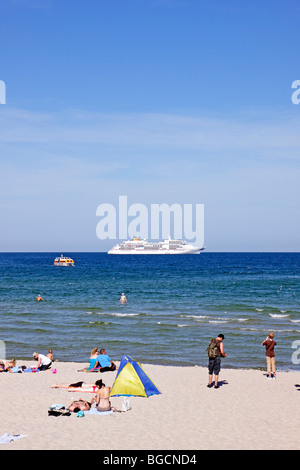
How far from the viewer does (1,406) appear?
15023mm

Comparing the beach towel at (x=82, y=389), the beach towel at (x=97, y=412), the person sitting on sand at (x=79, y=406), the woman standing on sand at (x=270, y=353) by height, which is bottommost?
the beach towel at (x=82, y=389)

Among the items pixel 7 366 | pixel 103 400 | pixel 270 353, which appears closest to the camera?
pixel 103 400

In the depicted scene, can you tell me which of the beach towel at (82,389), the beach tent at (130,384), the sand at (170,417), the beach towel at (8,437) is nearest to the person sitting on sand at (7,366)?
the sand at (170,417)

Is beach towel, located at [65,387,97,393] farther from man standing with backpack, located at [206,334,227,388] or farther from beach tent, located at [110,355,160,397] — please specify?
man standing with backpack, located at [206,334,227,388]

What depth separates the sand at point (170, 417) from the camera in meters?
11.9

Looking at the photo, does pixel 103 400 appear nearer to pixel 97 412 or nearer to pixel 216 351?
pixel 97 412

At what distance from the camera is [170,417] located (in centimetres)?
1409

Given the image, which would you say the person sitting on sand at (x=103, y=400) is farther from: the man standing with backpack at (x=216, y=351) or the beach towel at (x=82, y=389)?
the man standing with backpack at (x=216, y=351)

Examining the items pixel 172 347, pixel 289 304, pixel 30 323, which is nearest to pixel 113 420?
pixel 172 347

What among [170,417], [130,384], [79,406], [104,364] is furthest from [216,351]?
[104,364]

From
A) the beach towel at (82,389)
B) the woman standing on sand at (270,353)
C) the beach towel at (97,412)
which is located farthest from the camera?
the woman standing on sand at (270,353)

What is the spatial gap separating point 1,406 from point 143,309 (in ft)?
91.9
